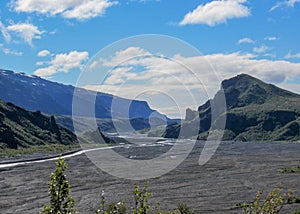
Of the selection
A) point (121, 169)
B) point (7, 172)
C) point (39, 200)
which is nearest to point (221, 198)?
point (39, 200)

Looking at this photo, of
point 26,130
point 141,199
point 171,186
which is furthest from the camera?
point 26,130

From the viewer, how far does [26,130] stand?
164375 mm

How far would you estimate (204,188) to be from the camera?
191 feet

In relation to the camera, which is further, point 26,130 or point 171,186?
point 26,130

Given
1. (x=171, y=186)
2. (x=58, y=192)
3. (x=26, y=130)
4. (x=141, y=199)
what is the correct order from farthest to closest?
(x=26, y=130), (x=171, y=186), (x=141, y=199), (x=58, y=192)

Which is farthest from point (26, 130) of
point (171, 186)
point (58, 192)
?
point (58, 192)

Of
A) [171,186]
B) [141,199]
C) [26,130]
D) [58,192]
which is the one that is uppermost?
[26,130]

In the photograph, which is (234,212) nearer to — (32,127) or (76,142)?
(32,127)

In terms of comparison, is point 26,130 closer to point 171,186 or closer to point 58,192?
point 171,186

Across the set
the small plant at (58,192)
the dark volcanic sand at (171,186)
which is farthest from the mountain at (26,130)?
the small plant at (58,192)

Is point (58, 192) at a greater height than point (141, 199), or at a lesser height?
greater

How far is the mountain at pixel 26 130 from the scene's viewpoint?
139500 millimetres

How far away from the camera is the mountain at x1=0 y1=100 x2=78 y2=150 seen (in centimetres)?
13950

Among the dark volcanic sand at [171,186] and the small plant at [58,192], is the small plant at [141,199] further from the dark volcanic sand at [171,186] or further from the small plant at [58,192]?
the dark volcanic sand at [171,186]
